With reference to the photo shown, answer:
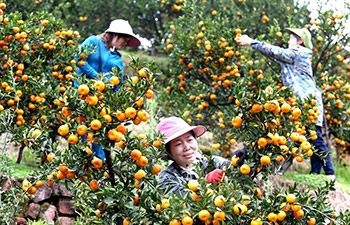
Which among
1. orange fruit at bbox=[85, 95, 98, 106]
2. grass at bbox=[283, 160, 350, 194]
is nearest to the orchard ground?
grass at bbox=[283, 160, 350, 194]

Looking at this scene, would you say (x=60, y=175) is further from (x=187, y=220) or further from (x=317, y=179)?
(x=317, y=179)

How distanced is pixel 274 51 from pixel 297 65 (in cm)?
34

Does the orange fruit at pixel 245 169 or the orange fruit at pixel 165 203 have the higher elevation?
the orange fruit at pixel 245 169

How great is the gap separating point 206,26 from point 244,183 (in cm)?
371

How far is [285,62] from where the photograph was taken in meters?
4.34

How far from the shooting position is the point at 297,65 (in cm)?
432

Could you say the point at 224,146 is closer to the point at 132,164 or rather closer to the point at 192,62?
the point at 192,62

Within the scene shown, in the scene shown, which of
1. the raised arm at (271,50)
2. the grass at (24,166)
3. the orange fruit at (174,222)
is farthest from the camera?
the raised arm at (271,50)

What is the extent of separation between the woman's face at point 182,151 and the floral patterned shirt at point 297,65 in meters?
2.14

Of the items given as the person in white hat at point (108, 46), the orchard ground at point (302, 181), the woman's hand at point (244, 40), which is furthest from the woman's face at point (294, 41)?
the person in white hat at point (108, 46)

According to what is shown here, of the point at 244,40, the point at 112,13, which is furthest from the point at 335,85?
the point at 112,13

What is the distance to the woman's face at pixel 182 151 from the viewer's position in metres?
2.46

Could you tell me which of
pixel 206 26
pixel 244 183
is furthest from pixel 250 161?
pixel 206 26

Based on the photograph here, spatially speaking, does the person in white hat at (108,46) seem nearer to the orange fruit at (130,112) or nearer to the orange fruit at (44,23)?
the orange fruit at (44,23)
